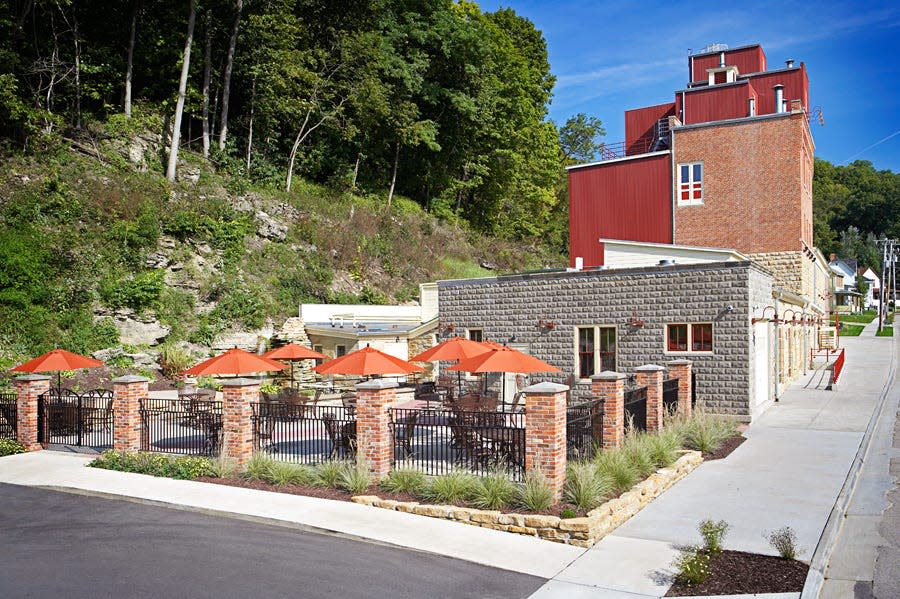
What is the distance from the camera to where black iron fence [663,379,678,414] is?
53.2ft

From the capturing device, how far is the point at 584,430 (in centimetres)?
1230

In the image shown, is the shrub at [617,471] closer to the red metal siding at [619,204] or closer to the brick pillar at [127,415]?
the brick pillar at [127,415]

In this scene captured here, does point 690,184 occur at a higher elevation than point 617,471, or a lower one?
higher

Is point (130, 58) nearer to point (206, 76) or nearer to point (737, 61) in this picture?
point (206, 76)

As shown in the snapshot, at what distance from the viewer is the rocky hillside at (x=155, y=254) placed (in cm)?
2431

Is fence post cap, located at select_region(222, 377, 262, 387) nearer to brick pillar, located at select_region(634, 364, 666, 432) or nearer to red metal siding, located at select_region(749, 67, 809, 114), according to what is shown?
brick pillar, located at select_region(634, 364, 666, 432)

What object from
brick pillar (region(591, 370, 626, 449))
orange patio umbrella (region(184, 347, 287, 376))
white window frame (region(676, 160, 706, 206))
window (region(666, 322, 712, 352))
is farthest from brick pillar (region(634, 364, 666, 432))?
white window frame (region(676, 160, 706, 206))

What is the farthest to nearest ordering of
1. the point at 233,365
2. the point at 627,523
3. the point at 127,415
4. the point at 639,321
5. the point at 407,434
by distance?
1. the point at 639,321
2. the point at 233,365
3. the point at 127,415
4. the point at 407,434
5. the point at 627,523

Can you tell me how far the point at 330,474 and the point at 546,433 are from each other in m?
3.92

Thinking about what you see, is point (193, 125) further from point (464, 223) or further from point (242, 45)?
point (464, 223)

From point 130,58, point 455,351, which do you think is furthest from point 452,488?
point 130,58

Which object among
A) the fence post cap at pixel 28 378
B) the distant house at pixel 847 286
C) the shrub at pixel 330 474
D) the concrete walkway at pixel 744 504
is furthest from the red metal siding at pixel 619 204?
the distant house at pixel 847 286

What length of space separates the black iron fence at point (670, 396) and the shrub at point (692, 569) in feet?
26.9

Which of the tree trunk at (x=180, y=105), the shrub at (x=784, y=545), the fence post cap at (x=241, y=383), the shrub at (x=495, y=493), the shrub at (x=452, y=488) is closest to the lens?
the shrub at (x=784, y=545)
